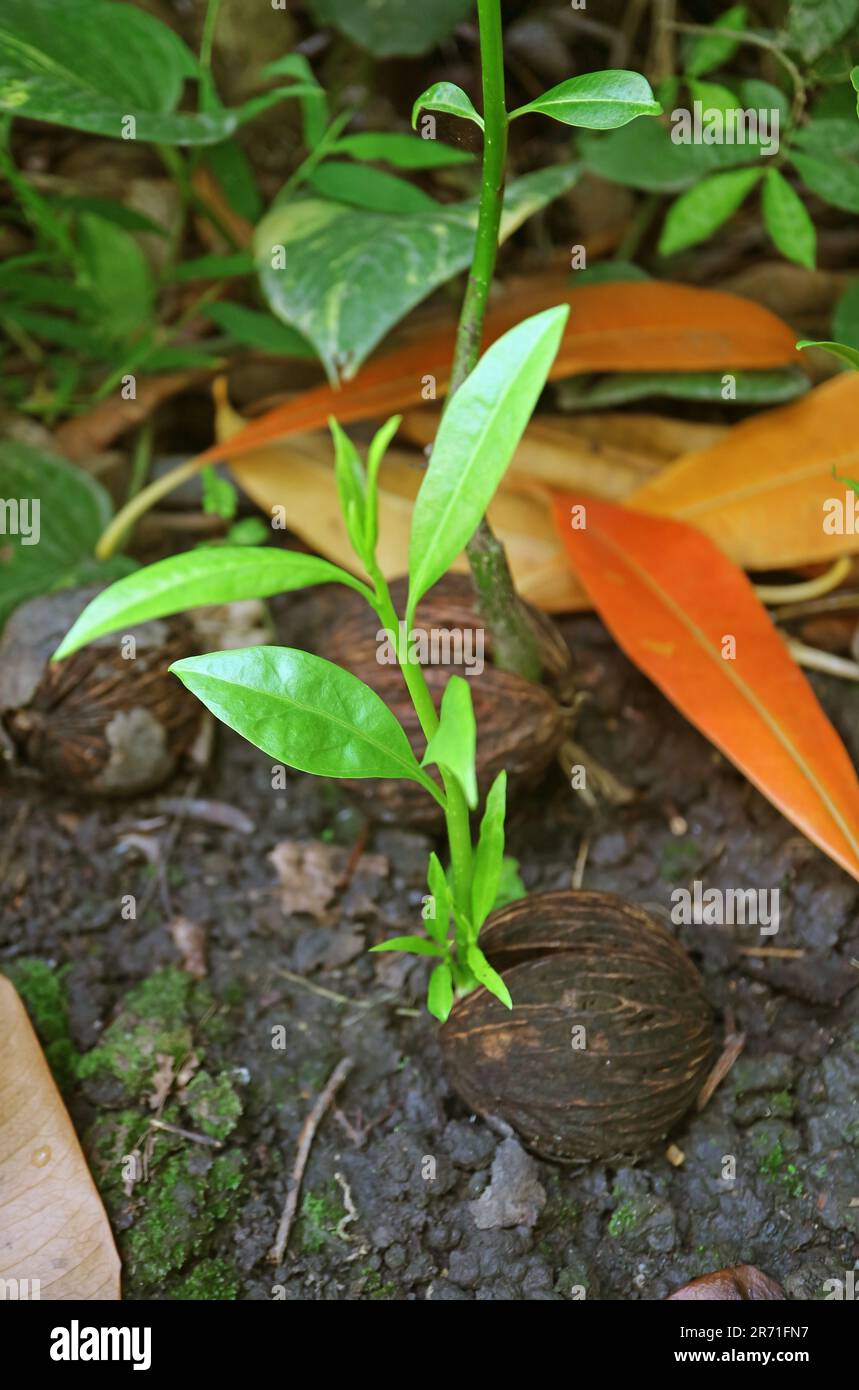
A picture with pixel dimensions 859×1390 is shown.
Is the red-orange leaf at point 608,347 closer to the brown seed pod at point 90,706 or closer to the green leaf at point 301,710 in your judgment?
the brown seed pod at point 90,706

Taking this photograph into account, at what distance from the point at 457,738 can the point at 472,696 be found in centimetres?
56

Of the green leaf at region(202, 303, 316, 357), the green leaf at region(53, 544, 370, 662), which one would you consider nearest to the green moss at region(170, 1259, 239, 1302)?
the green leaf at region(53, 544, 370, 662)

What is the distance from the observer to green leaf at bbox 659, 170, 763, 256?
4.69 ft

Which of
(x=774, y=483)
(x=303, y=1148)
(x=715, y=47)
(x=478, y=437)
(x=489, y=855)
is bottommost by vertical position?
(x=303, y=1148)

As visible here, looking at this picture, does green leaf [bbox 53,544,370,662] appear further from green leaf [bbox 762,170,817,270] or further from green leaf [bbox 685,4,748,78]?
green leaf [bbox 685,4,748,78]

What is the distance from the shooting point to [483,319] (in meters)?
1.10

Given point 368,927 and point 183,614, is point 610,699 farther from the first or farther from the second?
point 183,614

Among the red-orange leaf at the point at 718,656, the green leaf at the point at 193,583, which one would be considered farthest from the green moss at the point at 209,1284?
the red-orange leaf at the point at 718,656

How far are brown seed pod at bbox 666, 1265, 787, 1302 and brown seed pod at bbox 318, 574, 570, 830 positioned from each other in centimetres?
52

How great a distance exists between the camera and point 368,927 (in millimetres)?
1315

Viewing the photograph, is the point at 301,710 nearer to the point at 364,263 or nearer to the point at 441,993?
the point at 441,993

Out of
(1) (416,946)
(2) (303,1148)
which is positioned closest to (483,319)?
(1) (416,946)

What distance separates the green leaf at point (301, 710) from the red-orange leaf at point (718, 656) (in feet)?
1.47
